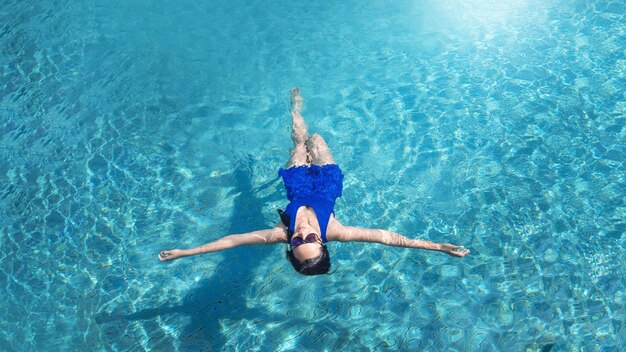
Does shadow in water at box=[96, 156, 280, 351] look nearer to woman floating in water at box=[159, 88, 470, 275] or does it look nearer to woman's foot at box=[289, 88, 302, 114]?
woman floating in water at box=[159, 88, 470, 275]

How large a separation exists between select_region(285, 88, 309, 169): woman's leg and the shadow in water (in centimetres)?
114

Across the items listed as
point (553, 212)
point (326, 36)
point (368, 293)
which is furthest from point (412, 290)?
point (326, 36)

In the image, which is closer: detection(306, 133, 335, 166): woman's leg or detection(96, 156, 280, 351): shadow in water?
detection(96, 156, 280, 351): shadow in water

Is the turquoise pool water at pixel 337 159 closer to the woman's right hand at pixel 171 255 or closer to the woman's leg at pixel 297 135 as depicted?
the woman's leg at pixel 297 135

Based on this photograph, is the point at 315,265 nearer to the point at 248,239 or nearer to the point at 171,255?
the point at 248,239

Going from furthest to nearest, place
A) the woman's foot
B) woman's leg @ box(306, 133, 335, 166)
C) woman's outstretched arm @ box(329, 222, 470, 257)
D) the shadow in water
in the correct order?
the woman's foot < woman's leg @ box(306, 133, 335, 166) < the shadow in water < woman's outstretched arm @ box(329, 222, 470, 257)

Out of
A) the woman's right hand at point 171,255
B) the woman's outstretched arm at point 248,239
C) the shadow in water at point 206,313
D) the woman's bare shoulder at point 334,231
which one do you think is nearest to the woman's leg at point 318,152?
the woman's bare shoulder at point 334,231

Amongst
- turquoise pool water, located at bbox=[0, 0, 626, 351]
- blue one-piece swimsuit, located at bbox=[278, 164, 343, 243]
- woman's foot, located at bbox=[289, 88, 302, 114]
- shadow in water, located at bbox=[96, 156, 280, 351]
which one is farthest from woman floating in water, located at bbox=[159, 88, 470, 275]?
woman's foot, located at bbox=[289, 88, 302, 114]

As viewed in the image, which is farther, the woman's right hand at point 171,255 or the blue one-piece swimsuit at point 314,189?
the blue one-piece swimsuit at point 314,189

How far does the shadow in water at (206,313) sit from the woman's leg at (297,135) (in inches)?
44.9

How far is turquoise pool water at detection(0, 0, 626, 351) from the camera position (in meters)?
5.39

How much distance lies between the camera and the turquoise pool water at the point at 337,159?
17.7 ft

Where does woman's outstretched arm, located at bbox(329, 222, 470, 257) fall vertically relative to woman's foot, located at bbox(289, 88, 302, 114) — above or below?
below

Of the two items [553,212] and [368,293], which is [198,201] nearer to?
[368,293]
